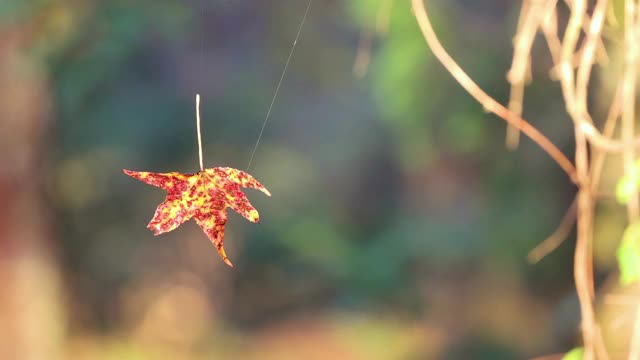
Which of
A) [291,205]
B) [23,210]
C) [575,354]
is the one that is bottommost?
[575,354]

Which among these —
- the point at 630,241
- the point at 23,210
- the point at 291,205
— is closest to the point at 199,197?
the point at 630,241

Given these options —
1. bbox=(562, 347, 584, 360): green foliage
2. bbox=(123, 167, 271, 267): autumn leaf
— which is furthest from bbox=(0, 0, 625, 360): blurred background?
bbox=(123, 167, 271, 267): autumn leaf

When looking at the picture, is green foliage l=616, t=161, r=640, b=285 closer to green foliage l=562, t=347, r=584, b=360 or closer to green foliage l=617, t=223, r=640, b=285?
green foliage l=617, t=223, r=640, b=285

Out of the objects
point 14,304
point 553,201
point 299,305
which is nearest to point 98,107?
point 14,304

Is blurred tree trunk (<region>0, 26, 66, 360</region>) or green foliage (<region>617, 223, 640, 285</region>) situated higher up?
blurred tree trunk (<region>0, 26, 66, 360</region>)

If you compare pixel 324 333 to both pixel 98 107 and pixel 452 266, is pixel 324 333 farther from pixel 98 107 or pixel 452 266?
pixel 98 107

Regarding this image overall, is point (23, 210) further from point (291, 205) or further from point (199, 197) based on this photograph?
point (199, 197)
